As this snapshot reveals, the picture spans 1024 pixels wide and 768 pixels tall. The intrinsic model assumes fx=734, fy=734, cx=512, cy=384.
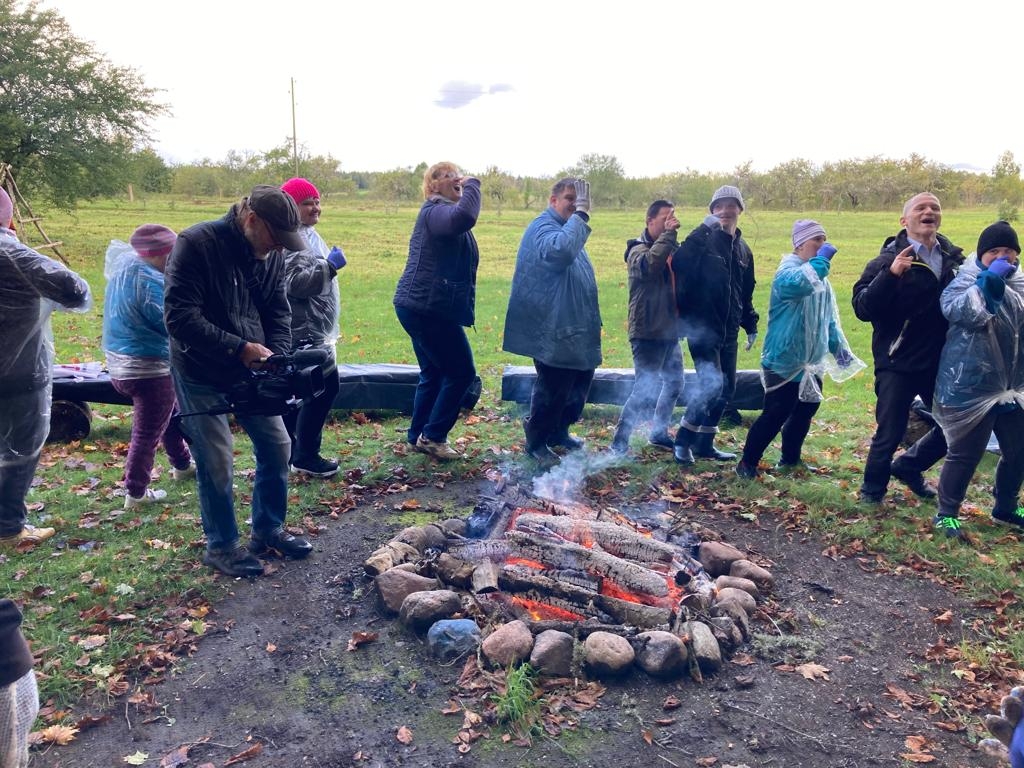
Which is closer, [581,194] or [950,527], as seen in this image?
[950,527]

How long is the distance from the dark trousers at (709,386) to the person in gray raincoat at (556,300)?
99 centimetres

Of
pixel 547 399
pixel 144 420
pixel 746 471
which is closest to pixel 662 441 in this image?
pixel 746 471

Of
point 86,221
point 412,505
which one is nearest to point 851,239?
point 412,505

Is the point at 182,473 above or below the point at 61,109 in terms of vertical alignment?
below

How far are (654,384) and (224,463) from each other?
373 cm

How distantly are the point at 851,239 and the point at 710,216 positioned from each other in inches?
849

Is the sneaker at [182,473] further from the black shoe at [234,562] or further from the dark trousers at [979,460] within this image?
the dark trousers at [979,460]

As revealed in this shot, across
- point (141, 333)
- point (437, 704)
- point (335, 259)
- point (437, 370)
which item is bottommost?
point (437, 704)

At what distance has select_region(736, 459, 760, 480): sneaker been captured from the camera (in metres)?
5.85

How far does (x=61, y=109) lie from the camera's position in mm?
21172

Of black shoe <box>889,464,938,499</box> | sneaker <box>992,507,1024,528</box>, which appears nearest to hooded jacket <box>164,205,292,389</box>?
black shoe <box>889,464,938,499</box>

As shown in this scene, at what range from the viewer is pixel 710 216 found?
583 centimetres

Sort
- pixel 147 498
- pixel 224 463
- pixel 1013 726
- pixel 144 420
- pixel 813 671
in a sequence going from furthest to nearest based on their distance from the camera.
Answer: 1. pixel 147 498
2. pixel 144 420
3. pixel 224 463
4. pixel 813 671
5. pixel 1013 726

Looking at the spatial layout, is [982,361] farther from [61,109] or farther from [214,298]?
[61,109]
